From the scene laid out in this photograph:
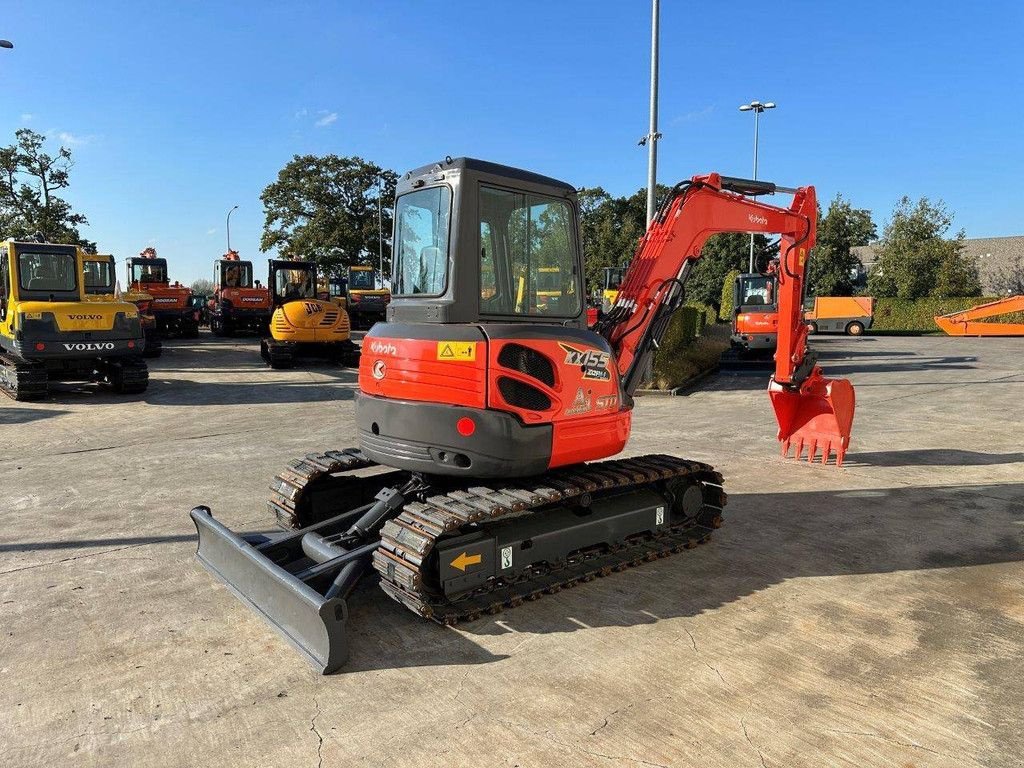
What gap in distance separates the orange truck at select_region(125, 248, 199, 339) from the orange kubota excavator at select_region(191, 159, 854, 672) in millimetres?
24947

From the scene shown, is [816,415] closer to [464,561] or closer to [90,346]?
[464,561]

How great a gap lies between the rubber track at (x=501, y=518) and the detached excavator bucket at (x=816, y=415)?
342cm

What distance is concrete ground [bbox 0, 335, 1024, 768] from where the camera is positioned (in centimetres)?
325

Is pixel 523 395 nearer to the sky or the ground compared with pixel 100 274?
nearer to the ground

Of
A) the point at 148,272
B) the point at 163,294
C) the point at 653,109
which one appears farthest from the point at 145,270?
the point at 653,109

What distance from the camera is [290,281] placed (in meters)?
24.9

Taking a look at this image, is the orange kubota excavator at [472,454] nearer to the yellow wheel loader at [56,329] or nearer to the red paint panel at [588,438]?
the red paint panel at [588,438]

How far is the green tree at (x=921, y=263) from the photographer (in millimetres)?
41312

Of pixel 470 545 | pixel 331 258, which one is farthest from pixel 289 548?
pixel 331 258

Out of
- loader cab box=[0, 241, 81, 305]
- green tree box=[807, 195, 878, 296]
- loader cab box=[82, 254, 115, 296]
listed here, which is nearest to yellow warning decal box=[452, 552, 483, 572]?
loader cab box=[0, 241, 81, 305]

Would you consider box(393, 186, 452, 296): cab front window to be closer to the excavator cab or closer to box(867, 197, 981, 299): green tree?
the excavator cab

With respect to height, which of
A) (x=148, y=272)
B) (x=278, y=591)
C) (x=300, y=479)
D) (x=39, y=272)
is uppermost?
(x=148, y=272)

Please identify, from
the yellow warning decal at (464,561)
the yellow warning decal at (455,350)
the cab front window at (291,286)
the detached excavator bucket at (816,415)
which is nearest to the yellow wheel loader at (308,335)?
the cab front window at (291,286)

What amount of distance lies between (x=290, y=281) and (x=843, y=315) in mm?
26328
